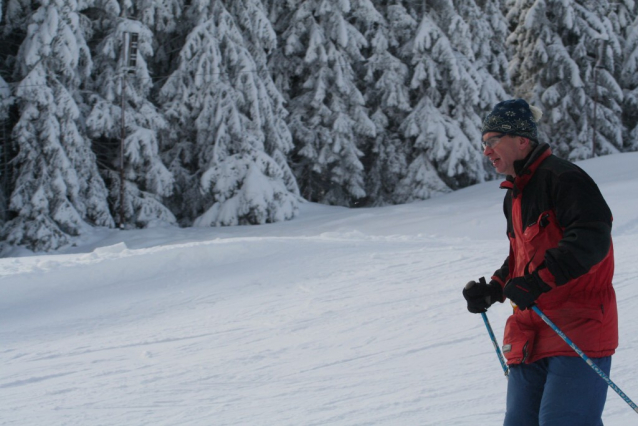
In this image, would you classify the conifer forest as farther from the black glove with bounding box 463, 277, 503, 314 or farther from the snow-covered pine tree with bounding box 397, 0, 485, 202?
the black glove with bounding box 463, 277, 503, 314

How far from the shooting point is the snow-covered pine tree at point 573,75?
25953 mm

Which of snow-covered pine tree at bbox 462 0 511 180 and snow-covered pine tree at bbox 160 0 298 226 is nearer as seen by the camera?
snow-covered pine tree at bbox 160 0 298 226

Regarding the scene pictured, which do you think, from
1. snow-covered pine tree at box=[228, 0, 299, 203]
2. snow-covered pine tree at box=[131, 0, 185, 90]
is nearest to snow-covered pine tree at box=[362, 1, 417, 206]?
snow-covered pine tree at box=[228, 0, 299, 203]

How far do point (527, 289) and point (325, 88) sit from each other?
1854 cm

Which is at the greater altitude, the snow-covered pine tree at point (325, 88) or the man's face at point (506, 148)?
the snow-covered pine tree at point (325, 88)

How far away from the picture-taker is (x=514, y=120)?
2.59 meters

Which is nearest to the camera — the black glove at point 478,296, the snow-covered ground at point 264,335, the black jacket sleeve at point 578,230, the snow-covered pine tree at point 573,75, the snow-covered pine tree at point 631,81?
the black jacket sleeve at point 578,230

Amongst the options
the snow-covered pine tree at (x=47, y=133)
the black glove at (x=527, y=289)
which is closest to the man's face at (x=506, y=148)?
the black glove at (x=527, y=289)

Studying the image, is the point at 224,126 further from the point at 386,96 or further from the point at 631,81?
the point at 631,81

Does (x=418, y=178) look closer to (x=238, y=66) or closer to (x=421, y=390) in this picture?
(x=238, y=66)

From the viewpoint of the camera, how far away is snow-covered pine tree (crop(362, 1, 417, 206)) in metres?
21.5

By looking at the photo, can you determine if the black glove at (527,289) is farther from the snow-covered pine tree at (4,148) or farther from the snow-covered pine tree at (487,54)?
the snow-covered pine tree at (487,54)

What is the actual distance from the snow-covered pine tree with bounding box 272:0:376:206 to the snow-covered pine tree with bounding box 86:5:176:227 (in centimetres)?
493

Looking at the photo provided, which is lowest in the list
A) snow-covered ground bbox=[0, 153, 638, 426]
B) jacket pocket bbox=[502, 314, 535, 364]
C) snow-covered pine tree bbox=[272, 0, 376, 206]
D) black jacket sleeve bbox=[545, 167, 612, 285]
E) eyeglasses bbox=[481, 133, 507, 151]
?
snow-covered ground bbox=[0, 153, 638, 426]
